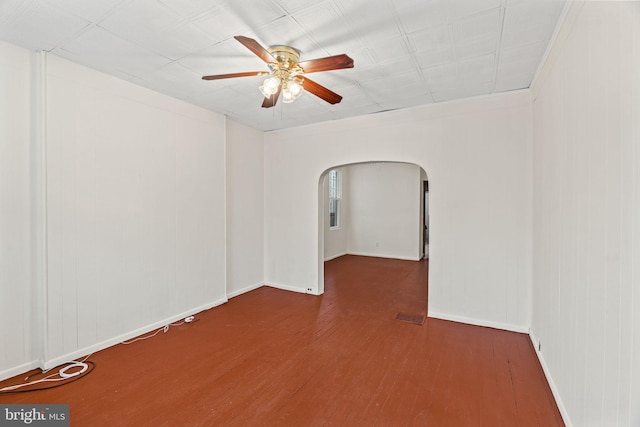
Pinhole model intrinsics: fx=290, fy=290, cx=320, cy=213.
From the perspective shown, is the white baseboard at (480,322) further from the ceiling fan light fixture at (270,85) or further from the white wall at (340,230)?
the white wall at (340,230)

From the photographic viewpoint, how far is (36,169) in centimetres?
252

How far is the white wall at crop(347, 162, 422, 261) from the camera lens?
7707mm

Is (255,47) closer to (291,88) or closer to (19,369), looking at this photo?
(291,88)

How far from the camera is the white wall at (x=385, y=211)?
7707mm

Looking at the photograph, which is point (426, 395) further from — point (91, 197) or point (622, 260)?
point (91, 197)

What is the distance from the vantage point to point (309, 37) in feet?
7.30

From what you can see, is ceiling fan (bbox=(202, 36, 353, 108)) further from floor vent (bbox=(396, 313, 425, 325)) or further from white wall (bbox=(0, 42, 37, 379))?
floor vent (bbox=(396, 313, 425, 325))

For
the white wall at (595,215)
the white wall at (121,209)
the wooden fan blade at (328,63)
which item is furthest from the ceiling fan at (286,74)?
the white wall at (595,215)

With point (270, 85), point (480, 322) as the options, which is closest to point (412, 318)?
point (480, 322)

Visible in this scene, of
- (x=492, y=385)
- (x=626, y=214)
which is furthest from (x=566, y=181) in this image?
(x=492, y=385)

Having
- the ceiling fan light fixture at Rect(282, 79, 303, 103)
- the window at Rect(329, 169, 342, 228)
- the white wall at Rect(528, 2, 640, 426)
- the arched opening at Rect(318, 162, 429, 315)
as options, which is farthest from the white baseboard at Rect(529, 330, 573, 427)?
the window at Rect(329, 169, 342, 228)

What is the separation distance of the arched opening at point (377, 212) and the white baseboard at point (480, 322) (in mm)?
3897

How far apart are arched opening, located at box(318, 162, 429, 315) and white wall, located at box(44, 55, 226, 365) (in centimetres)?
393

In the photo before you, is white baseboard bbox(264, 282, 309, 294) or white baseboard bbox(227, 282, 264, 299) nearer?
white baseboard bbox(227, 282, 264, 299)
